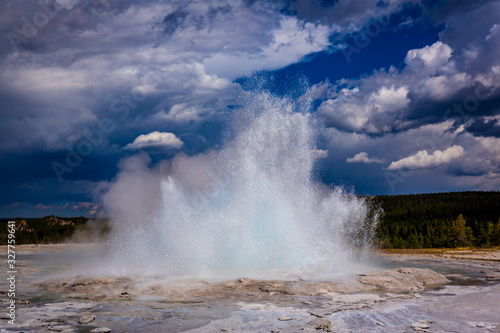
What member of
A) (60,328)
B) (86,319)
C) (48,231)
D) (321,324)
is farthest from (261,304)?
(48,231)

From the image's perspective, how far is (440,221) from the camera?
263 ft

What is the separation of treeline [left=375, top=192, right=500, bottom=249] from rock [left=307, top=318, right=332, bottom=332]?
58.4 m

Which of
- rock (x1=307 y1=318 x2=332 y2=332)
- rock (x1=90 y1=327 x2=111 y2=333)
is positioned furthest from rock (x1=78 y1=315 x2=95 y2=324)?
rock (x1=307 y1=318 x2=332 y2=332)

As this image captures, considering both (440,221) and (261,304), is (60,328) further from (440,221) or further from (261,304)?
(440,221)

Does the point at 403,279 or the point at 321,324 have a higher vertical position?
the point at 321,324

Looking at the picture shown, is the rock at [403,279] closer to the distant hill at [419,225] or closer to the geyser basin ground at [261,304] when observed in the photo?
the geyser basin ground at [261,304]

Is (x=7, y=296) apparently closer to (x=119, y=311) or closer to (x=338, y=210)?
(x=119, y=311)

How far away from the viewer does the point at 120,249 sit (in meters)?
24.5

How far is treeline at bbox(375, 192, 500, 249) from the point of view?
63.0 metres

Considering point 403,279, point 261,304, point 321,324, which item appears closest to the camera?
point 321,324

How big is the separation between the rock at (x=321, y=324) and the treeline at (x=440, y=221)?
192 feet

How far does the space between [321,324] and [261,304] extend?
3615mm

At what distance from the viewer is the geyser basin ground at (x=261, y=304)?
448 inches

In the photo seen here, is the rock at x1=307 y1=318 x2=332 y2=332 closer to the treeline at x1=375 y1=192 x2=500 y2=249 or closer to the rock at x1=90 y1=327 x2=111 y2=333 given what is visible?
the rock at x1=90 y1=327 x2=111 y2=333
